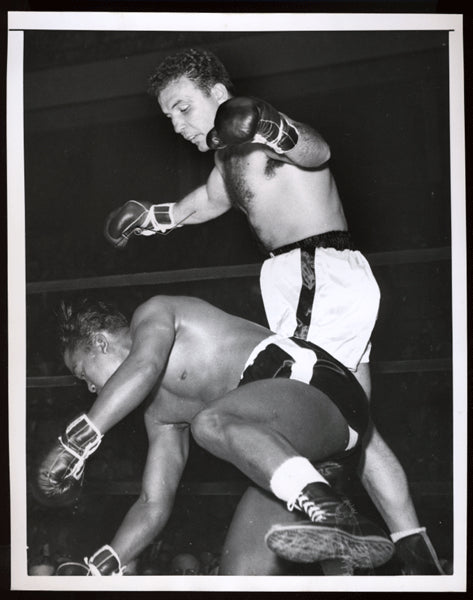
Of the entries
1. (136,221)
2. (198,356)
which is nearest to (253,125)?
(136,221)

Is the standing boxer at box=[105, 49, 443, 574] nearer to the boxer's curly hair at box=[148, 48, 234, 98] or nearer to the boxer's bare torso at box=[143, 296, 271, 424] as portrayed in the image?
the boxer's curly hair at box=[148, 48, 234, 98]

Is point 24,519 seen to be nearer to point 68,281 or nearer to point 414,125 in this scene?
point 68,281

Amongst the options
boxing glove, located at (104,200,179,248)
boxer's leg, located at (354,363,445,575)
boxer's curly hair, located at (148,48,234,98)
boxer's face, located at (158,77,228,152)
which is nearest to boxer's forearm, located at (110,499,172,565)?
boxer's leg, located at (354,363,445,575)

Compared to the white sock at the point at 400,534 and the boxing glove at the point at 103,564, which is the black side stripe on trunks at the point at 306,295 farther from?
the boxing glove at the point at 103,564

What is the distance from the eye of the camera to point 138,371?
2158mm

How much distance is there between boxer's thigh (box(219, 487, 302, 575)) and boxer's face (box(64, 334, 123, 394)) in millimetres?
484

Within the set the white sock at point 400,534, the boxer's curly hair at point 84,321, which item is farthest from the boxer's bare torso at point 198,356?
the white sock at point 400,534

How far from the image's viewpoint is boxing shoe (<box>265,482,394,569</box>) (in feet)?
6.58

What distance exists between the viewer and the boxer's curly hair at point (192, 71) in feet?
7.24

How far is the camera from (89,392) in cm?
219

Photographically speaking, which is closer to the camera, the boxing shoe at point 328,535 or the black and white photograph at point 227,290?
the boxing shoe at point 328,535

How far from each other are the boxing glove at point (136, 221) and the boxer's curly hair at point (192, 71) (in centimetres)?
31

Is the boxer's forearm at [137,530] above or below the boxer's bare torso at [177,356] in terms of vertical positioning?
below

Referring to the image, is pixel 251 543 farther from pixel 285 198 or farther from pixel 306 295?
pixel 285 198
